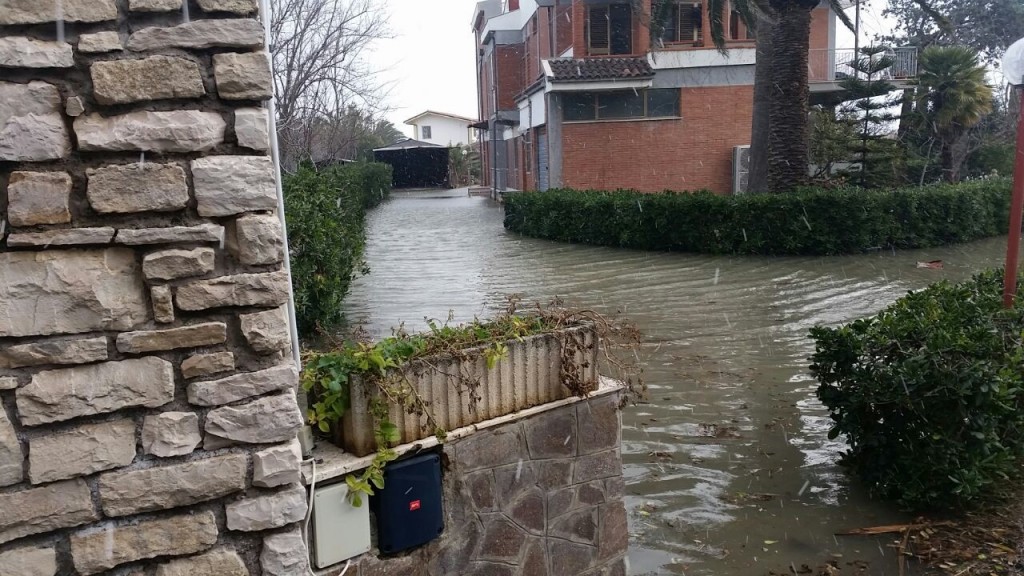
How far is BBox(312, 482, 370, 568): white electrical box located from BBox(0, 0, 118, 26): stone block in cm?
155

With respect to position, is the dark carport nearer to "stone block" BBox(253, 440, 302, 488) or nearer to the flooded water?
the flooded water

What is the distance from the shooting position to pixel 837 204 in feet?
46.7

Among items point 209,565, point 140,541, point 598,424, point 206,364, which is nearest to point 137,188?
point 206,364

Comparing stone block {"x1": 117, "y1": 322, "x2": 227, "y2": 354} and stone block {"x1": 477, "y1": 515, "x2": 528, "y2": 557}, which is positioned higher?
stone block {"x1": 117, "y1": 322, "x2": 227, "y2": 354}

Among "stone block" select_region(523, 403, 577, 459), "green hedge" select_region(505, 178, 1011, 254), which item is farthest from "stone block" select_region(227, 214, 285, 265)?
"green hedge" select_region(505, 178, 1011, 254)

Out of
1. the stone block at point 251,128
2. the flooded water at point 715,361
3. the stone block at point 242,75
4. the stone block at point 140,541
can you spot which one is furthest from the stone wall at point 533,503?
the stone block at point 242,75

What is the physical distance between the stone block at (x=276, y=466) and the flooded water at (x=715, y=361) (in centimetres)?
214

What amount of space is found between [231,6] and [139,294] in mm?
819

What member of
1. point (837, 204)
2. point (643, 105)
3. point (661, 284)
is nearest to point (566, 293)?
point (661, 284)

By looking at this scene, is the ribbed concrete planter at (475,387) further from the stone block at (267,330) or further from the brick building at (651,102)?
the brick building at (651,102)

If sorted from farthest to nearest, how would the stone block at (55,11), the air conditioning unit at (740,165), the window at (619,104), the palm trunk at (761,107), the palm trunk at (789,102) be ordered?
the air conditioning unit at (740,165), the window at (619,104), the palm trunk at (761,107), the palm trunk at (789,102), the stone block at (55,11)

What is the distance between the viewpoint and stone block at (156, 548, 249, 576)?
2289mm

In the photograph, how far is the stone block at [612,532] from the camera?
3607 mm

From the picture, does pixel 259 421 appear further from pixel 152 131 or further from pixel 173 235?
pixel 152 131
